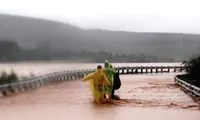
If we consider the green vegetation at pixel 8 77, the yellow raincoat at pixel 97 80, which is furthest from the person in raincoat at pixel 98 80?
the green vegetation at pixel 8 77

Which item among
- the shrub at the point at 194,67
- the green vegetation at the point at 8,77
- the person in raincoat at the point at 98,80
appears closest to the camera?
the person in raincoat at the point at 98,80

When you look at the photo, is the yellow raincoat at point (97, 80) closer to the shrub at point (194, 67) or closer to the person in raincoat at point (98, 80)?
the person in raincoat at point (98, 80)

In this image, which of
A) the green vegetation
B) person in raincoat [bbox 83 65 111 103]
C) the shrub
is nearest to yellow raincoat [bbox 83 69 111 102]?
person in raincoat [bbox 83 65 111 103]

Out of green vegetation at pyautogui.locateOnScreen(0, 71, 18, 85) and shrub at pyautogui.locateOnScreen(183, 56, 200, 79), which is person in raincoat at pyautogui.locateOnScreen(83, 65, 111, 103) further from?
shrub at pyautogui.locateOnScreen(183, 56, 200, 79)

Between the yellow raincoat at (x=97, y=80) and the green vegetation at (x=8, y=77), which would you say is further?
the green vegetation at (x=8, y=77)

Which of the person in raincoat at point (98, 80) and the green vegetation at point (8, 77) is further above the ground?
the person in raincoat at point (98, 80)

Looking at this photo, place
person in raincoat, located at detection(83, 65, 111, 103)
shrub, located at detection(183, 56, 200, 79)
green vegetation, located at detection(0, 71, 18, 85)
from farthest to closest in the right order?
shrub, located at detection(183, 56, 200, 79) → green vegetation, located at detection(0, 71, 18, 85) → person in raincoat, located at detection(83, 65, 111, 103)

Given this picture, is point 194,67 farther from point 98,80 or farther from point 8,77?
point 98,80

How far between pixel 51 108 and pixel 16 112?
1924mm

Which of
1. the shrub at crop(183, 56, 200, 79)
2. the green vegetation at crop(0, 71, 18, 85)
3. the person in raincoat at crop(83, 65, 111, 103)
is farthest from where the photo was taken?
the shrub at crop(183, 56, 200, 79)

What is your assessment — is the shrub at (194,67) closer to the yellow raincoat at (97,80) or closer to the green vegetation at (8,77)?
the green vegetation at (8,77)

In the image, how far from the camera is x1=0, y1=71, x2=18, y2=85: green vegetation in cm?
3212

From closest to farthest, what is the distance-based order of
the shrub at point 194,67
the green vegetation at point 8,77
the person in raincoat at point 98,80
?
the person in raincoat at point 98,80
the green vegetation at point 8,77
the shrub at point 194,67

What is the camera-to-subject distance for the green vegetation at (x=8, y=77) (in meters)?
32.1
